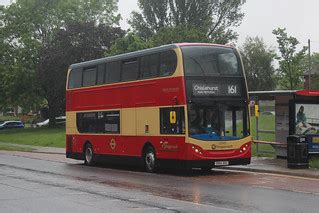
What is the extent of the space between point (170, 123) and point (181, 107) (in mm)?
849

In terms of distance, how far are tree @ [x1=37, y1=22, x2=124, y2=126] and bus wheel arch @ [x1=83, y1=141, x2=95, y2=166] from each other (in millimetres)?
32416

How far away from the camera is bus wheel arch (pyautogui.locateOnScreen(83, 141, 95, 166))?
2305 centimetres

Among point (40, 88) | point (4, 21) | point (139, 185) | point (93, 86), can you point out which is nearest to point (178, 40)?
point (40, 88)

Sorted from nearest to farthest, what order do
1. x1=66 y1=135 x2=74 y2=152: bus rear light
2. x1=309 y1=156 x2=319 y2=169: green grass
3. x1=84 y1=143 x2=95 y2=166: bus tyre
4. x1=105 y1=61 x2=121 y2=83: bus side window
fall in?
x1=309 y1=156 x2=319 y2=169: green grass → x1=105 y1=61 x2=121 y2=83: bus side window → x1=84 y1=143 x2=95 y2=166: bus tyre → x1=66 y1=135 x2=74 y2=152: bus rear light

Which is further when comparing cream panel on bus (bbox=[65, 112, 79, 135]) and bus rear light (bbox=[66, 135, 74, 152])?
bus rear light (bbox=[66, 135, 74, 152])

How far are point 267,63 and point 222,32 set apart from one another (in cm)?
922

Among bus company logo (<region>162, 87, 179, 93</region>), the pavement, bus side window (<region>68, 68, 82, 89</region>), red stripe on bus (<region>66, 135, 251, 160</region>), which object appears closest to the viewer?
the pavement

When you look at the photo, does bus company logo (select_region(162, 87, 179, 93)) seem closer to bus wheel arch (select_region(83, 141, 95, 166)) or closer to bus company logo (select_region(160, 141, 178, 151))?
bus company logo (select_region(160, 141, 178, 151))

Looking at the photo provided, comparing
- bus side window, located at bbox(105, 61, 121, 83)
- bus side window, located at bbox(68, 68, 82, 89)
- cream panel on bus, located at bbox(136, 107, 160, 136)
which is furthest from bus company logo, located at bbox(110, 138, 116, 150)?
bus side window, located at bbox(68, 68, 82, 89)

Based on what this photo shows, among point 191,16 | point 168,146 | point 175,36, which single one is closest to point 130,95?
point 168,146

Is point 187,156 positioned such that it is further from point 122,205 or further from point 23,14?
point 23,14

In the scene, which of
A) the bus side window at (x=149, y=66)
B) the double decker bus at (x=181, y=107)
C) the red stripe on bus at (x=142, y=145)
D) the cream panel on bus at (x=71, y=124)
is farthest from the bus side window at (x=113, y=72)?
the cream panel on bus at (x=71, y=124)

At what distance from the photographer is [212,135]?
57.8 ft

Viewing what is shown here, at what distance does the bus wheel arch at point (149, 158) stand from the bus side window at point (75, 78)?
5.77m
